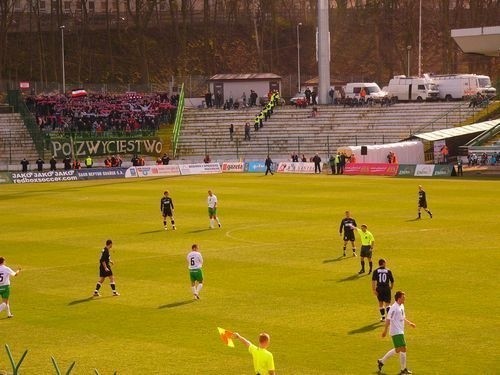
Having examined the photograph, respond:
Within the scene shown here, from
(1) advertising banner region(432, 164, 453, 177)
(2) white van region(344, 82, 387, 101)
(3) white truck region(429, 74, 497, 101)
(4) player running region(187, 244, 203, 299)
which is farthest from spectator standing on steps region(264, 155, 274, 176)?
(4) player running region(187, 244, 203, 299)

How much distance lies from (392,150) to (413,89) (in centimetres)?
2325

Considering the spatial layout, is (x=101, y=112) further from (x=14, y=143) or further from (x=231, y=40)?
(x=231, y=40)

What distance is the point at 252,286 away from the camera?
33594 millimetres

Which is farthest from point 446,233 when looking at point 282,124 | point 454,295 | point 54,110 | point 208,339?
point 54,110

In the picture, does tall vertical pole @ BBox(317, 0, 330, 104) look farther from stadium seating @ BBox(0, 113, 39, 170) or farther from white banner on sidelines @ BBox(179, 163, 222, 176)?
stadium seating @ BBox(0, 113, 39, 170)

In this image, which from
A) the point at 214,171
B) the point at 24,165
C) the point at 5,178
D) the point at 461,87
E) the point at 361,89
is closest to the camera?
the point at 5,178

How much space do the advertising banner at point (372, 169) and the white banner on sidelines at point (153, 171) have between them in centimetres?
1466

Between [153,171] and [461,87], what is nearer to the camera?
[153,171]

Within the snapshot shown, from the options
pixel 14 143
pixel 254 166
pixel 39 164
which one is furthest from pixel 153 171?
pixel 14 143

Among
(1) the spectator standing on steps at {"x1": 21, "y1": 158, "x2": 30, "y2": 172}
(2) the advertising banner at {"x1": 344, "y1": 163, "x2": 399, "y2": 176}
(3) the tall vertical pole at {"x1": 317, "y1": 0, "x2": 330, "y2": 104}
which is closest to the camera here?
(2) the advertising banner at {"x1": 344, "y1": 163, "x2": 399, "y2": 176}

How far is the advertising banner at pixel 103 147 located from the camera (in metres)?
95.3

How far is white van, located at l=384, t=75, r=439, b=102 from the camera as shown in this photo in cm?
10369

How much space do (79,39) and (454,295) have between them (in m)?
121

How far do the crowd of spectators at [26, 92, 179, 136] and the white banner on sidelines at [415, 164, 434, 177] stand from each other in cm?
3134
